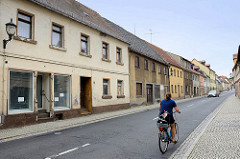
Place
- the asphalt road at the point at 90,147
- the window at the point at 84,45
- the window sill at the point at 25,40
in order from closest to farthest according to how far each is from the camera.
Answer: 1. the asphalt road at the point at 90,147
2. the window sill at the point at 25,40
3. the window at the point at 84,45

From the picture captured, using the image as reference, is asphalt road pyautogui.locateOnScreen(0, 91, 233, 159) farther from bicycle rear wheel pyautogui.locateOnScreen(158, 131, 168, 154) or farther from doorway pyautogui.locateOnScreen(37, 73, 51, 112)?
doorway pyautogui.locateOnScreen(37, 73, 51, 112)

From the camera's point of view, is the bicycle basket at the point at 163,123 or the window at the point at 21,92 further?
the window at the point at 21,92

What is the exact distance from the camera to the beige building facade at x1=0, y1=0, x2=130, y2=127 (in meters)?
9.88

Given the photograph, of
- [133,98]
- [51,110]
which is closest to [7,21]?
[51,110]

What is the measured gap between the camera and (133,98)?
69.4 ft

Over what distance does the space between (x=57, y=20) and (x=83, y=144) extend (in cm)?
899

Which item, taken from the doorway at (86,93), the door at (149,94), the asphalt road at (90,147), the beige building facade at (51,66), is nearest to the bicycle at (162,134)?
the asphalt road at (90,147)

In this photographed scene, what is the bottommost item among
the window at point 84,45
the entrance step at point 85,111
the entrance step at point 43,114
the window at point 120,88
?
the entrance step at point 85,111

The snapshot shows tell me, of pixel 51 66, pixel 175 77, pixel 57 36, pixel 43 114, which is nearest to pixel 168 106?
pixel 43 114

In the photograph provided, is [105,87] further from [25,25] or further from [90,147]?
[90,147]

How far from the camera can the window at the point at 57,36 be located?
41.2 ft

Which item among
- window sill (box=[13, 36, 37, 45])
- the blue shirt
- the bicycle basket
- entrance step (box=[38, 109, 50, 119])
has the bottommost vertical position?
entrance step (box=[38, 109, 50, 119])

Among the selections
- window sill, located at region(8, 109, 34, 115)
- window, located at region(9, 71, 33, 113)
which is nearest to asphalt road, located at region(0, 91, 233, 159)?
window sill, located at region(8, 109, 34, 115)

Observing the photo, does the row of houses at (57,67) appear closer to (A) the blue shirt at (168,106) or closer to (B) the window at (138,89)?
(B) the window at (138,89)
